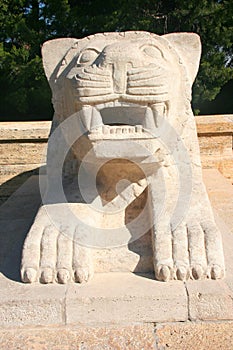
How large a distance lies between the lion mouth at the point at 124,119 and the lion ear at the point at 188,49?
1.18ft

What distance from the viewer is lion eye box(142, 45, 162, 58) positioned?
6.05 ft

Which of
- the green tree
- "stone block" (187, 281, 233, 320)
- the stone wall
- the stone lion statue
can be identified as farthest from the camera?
the green tree

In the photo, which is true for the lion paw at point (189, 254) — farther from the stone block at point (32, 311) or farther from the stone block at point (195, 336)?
the stone block at point (32, 311)

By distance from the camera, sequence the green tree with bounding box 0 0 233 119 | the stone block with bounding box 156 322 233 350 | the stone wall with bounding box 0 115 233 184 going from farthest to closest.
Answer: the green tree with bounding box 0 0 233 119 → the stone wall with bounding box 0 115 233 184 → the stone block with bounding box 156 322 233 350

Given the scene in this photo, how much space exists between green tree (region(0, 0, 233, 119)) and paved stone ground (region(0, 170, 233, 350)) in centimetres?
568

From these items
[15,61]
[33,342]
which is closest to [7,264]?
[33,342]

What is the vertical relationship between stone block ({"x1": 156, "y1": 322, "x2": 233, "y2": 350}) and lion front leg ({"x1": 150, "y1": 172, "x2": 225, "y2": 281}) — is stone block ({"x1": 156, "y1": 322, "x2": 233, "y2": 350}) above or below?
below

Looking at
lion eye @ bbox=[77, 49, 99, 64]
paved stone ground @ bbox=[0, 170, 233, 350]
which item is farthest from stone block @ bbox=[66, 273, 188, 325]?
lion eye @ bbox=[77, 49, 99, 64]

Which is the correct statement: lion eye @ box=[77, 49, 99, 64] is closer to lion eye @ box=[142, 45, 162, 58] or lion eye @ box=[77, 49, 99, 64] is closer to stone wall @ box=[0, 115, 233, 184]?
lion eye @ box=[142, 45, 162, 58]

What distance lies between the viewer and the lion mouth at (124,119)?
177cm

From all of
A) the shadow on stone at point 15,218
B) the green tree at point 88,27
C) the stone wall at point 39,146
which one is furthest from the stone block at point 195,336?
the green tree at point 88,27

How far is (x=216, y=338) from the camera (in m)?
1.57

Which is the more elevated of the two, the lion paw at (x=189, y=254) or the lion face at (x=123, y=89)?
the lion face at (x=123, y=89)

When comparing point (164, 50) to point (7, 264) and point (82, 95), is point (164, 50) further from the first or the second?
point (7, 264)
